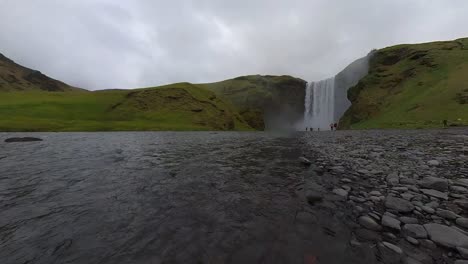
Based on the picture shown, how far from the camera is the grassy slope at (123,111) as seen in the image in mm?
83331

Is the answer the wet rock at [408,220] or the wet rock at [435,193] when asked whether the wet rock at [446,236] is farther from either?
the wet rock at [435,193]

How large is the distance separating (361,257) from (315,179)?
712 cm

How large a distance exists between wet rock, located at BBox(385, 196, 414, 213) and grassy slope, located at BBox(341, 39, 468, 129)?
7081 centimetres

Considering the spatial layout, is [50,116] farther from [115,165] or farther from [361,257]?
[361,257]

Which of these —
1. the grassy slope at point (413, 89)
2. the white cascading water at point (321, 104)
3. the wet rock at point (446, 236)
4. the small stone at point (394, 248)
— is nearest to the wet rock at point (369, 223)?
the small stone at point (394, 248)

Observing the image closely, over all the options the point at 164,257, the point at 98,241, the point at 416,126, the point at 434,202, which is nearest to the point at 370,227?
the point at 434,202

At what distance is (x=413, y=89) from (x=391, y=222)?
11515 centimetres

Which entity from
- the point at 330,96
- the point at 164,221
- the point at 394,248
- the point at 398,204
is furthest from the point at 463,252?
the point at 330,96

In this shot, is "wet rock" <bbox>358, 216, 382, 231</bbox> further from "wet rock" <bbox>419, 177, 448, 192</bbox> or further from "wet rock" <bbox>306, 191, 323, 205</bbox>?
"wet rock" <bbox>419, 177, 448, 192</bbox>

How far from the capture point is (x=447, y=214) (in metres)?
7.19

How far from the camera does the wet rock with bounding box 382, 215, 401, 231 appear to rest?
675 cm

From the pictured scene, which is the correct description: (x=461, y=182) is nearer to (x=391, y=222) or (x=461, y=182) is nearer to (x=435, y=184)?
(x=435, y=184)

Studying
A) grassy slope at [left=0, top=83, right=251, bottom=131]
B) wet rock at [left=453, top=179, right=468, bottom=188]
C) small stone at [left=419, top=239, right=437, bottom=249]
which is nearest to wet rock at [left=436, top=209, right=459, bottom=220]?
small stone at [left=419, top=239, right=437, bottom=249]

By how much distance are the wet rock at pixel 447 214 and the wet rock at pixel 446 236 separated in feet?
2.97
